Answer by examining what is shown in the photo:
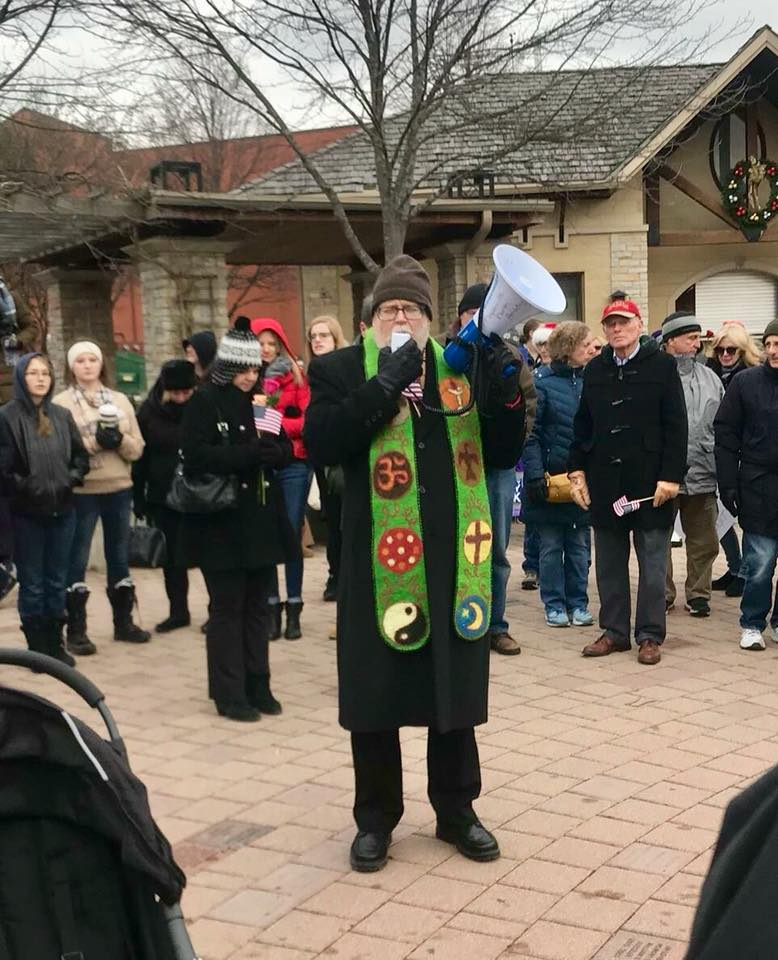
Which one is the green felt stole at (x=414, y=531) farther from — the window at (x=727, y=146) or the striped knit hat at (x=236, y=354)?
the window at (x=727, y=146)

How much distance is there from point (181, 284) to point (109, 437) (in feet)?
23.0

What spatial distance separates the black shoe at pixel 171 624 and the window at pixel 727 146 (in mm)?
17672

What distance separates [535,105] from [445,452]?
12196mm

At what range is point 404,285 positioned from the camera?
4285 millimetres

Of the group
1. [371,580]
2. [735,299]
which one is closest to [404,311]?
[371,580]

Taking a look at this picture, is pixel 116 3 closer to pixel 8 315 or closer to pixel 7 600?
pixel 7 600

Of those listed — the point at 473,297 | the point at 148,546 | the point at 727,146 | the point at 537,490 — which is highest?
the point at 727,146

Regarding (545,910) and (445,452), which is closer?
(545,910)

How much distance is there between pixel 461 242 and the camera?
1617cm

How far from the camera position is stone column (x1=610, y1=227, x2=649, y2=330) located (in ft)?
71.2

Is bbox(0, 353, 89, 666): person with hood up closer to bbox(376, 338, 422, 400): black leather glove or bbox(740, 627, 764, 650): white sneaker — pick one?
bbox(376, 338, 422, 400): black leather glove

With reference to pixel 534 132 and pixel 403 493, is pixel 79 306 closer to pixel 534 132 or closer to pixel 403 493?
pixel 534 132

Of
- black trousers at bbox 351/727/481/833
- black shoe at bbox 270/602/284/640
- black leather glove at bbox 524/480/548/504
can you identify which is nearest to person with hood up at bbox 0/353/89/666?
black shoe at bbox 270/602/284/640

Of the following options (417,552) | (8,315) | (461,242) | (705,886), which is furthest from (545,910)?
(461,242)
